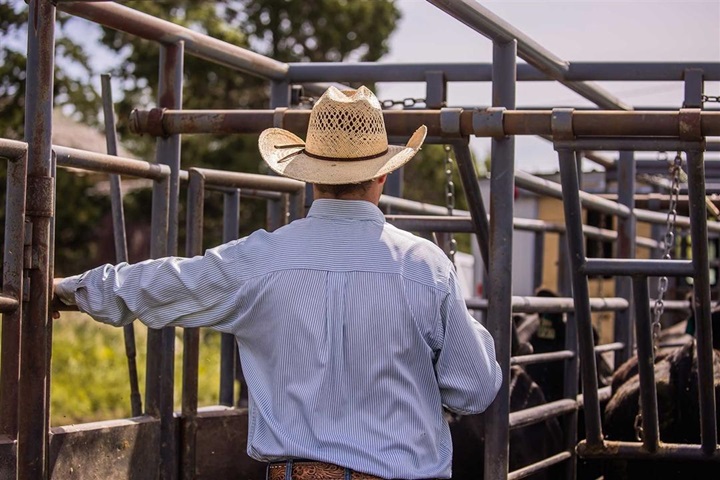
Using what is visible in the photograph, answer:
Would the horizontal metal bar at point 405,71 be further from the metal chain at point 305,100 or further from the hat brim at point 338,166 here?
the hat brim at point 338,166

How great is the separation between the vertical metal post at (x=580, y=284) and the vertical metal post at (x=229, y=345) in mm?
1275

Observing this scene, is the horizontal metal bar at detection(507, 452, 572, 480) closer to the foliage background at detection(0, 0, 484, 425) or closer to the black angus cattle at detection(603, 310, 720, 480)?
the black angus cattle at detection(603, 310, 720, 480)

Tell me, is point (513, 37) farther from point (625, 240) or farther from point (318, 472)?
point (625, 240)

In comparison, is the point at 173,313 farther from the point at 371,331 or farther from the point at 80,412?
the point at 80,412

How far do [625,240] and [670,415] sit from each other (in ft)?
5.41

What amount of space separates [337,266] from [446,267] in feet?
0.94

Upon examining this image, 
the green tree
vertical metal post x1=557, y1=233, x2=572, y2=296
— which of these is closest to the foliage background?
the green tree

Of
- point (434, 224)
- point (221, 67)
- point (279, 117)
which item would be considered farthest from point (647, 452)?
point (221, 67)

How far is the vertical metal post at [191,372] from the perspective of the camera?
151 inches

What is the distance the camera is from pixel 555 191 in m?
5.08

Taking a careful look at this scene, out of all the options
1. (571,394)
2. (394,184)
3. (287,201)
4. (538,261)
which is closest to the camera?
(287,201)

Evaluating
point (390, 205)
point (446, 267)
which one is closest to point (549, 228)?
point (390, 205)

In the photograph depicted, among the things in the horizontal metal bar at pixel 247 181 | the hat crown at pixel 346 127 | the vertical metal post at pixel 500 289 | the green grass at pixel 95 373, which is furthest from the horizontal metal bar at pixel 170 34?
the green grass at pixel 95 373

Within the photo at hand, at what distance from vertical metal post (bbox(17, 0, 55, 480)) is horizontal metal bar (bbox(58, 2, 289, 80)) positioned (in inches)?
7.2
